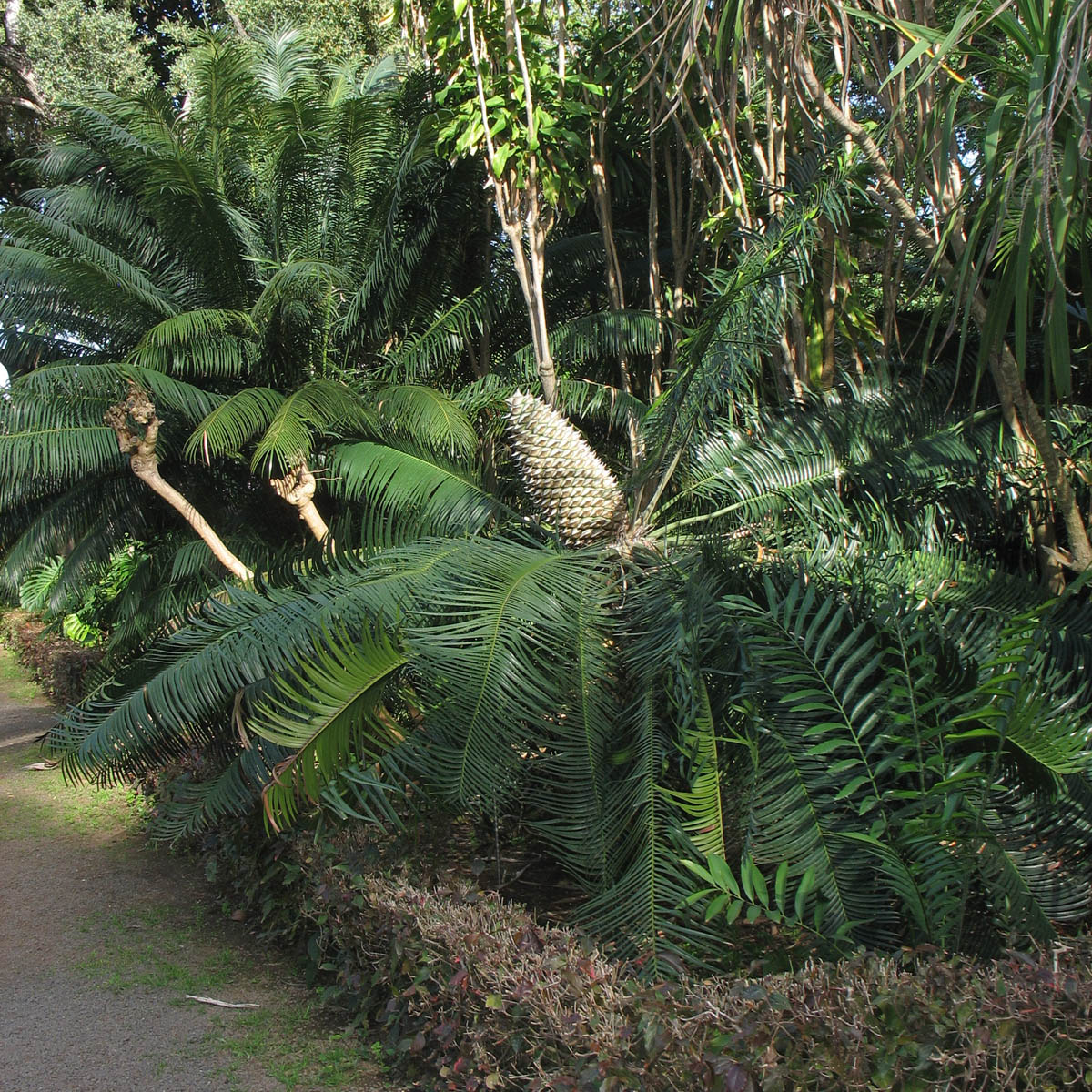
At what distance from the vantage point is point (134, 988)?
14.1 ft

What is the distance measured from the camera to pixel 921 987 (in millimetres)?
2539

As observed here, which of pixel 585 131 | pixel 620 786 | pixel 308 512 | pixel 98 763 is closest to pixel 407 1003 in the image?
pixel 620 786

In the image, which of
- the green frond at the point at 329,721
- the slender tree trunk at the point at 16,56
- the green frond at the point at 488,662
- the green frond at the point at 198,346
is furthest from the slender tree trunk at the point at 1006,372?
the slender tree trunk at the point at 16,56

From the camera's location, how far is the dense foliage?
3.34 m

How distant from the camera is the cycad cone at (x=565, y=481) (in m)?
4.88

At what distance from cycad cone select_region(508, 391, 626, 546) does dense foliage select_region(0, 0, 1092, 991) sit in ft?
0.09

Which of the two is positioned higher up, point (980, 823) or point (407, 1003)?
point (980, 823)

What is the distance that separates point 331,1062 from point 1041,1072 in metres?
2.38

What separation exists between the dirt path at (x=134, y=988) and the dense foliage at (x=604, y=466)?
23.7 inches

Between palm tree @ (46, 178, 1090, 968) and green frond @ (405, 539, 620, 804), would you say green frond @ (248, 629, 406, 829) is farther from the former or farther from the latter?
green frond @ (405, 539, 620, 804)

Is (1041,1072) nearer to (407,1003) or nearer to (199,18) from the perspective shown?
(407,1003)

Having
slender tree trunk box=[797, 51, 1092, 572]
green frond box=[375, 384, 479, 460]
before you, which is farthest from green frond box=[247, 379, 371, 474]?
slender tree trunk box=[797, 51, 1092, 572]

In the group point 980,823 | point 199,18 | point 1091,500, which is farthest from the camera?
point 199,18

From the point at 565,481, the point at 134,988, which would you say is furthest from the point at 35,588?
the point at 565,481
